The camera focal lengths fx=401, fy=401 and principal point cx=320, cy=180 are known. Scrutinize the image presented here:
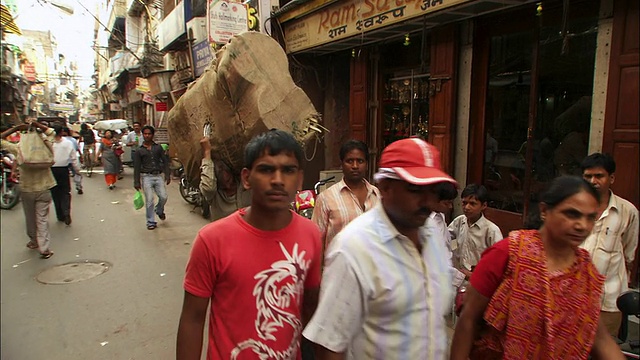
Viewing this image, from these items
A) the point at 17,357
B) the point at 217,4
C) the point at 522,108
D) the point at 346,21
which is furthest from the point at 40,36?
the point at 217,4

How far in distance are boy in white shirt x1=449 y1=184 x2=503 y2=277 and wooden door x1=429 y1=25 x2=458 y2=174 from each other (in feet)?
8.92

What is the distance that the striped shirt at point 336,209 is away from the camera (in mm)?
2744

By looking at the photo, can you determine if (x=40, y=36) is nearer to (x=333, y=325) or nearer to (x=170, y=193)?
(x=333, y=325)

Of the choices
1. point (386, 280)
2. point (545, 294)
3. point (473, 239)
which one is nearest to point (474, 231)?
point (473, 239)

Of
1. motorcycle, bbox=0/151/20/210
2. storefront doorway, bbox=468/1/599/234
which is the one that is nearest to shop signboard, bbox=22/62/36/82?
motorcycle, bbox=0/151/20/210

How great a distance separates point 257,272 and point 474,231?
2311 mm

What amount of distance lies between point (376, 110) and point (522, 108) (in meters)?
2.87

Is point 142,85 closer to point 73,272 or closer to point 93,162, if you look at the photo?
point 93,162

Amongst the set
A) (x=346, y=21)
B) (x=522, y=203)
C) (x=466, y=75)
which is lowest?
(x=522, y=203)

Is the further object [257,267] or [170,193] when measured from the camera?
[170,193]

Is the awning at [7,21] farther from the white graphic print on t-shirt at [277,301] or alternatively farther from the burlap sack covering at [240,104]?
the burlap sack covering at [240,104]

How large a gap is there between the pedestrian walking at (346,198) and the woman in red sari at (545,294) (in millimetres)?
1137

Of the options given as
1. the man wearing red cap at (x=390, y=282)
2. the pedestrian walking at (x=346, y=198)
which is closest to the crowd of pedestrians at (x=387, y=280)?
the man wearing red cap at (x=390, y=282)

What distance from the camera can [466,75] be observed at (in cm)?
582
